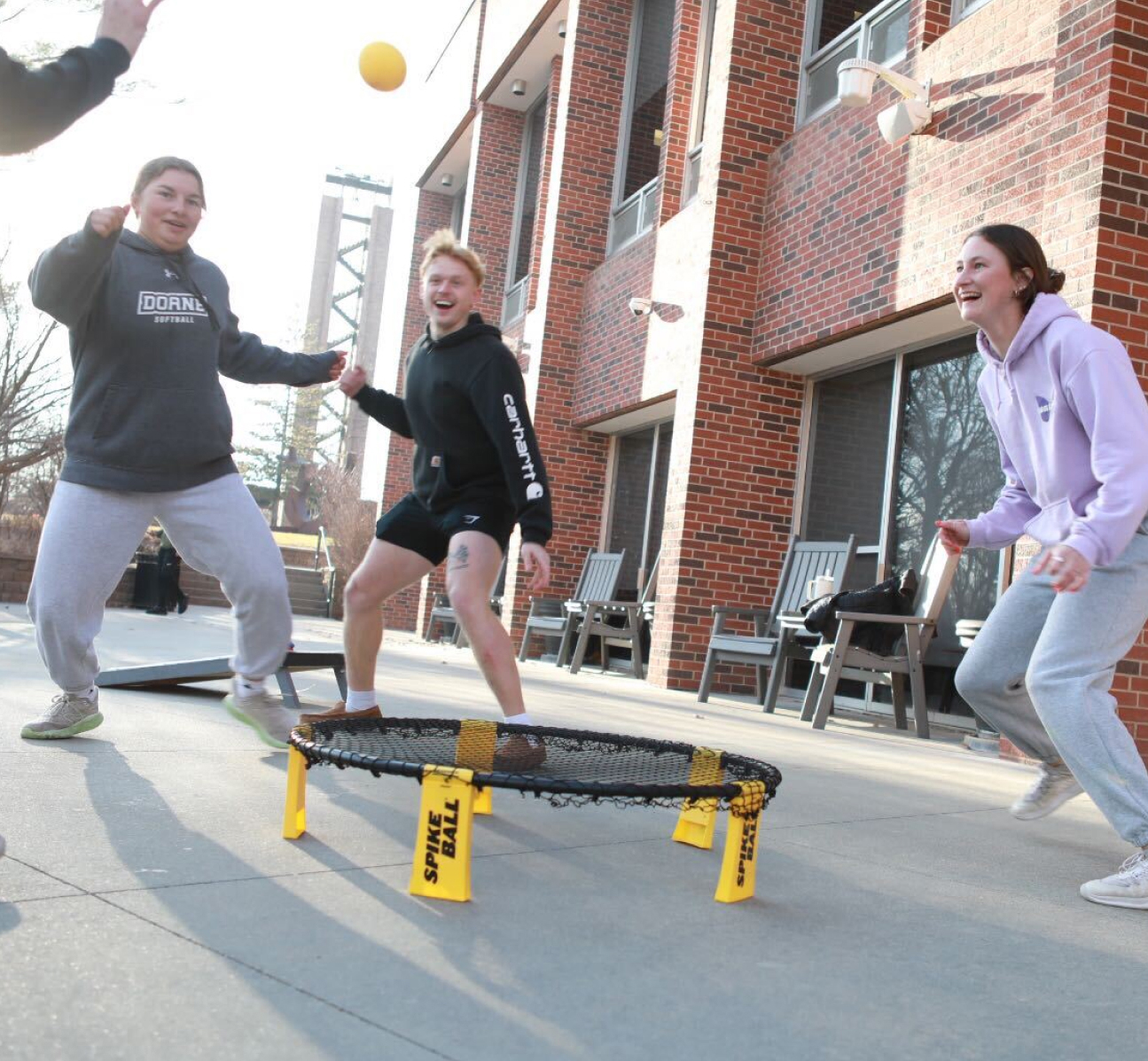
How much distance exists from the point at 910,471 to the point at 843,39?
3609 mm

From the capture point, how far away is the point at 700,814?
3070mm

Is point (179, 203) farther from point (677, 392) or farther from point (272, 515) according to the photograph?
point (272, 515)

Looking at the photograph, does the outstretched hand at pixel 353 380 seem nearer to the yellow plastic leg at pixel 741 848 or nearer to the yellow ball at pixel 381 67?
the yellow plastic leg at pixel 741 848

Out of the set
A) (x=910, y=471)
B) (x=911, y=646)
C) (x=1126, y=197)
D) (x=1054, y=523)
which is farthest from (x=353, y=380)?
(x=910, y=471)

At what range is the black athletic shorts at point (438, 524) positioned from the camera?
12.6ft

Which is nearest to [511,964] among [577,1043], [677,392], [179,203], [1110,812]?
[577,1043]

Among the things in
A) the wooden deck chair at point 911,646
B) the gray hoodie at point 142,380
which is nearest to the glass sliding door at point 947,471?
the wooden deck chair at point 911,646

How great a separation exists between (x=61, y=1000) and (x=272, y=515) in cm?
4316

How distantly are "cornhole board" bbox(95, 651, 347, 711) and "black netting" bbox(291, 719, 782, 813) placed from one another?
1699mm

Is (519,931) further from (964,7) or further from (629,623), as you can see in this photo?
(629,623)

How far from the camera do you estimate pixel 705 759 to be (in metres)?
2.90

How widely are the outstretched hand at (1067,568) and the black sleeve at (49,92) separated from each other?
2.27 metres

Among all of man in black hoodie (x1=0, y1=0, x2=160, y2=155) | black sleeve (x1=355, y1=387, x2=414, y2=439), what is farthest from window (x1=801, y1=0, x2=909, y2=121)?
man in black hoodie (x1=0, y1=0, x2=160, y2=155)

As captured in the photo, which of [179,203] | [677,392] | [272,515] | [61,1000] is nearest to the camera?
[61,1000]
